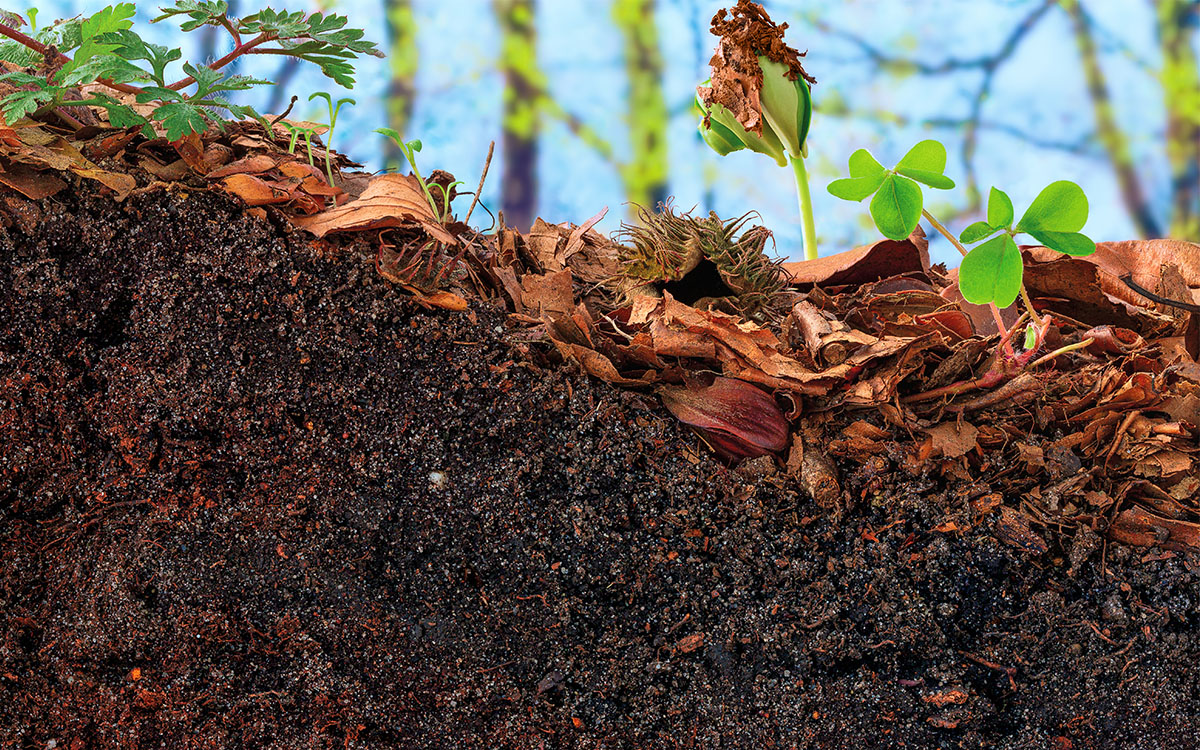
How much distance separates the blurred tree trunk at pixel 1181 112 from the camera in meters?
2.44

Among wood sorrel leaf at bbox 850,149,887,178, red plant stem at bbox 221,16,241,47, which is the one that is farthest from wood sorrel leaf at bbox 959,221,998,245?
red plant stem at bbox 221,16,241,47

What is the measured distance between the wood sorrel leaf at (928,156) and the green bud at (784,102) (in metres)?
0.44

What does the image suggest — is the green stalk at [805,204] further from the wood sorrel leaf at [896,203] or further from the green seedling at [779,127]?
the wood sorrel leaf at [896,203]

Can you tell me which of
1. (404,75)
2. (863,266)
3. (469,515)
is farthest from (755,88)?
(404,75)

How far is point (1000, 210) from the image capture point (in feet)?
2.60

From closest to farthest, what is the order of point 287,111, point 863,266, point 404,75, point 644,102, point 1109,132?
point 287,111, point 863,266, point 404,75, point 644,102, point 1109,132

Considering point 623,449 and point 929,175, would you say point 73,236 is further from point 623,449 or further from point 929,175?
point 929,175

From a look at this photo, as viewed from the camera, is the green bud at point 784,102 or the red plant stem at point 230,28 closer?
the red plant stem at point 230,28

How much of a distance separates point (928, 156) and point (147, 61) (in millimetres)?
770

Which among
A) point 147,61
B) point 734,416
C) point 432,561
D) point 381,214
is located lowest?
point 432,561

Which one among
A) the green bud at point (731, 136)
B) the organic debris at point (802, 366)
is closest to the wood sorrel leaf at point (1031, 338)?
the organic debris at point (802, 366)

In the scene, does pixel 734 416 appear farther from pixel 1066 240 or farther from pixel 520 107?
pixel 520 107

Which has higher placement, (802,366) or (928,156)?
(928,156)

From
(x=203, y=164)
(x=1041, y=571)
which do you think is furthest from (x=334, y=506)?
(x=1041, y=571)
